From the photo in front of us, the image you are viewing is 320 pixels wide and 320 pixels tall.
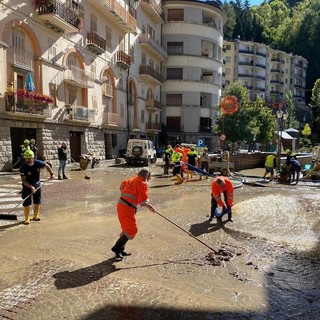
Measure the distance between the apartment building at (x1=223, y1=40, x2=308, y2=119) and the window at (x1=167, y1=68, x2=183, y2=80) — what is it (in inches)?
1189

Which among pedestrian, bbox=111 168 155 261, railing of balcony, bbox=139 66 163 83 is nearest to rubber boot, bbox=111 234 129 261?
pedestrian, bbox=111 168 155 261

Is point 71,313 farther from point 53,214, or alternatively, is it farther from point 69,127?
point 69,127

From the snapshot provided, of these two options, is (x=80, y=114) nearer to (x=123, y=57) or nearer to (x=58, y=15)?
(x=58, y=15)

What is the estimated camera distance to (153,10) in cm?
3922

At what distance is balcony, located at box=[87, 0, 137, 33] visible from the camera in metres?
28.1

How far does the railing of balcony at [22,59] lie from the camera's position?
19812mm

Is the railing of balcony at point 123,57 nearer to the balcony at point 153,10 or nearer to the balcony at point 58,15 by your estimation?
the balcony at point 153,10

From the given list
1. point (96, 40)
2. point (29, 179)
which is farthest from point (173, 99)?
point (29, 179)

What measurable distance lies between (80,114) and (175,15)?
24.5 m

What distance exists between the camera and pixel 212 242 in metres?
7.37

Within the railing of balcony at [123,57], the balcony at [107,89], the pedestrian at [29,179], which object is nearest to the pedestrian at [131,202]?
the pedestrian at [29,179]

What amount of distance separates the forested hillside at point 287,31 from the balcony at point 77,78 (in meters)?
63.1

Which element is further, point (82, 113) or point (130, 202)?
point (82, 113)

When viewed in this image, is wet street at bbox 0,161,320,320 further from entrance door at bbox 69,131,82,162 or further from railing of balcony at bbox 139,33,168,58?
railing of balcony at bbox 139,33,168,58
